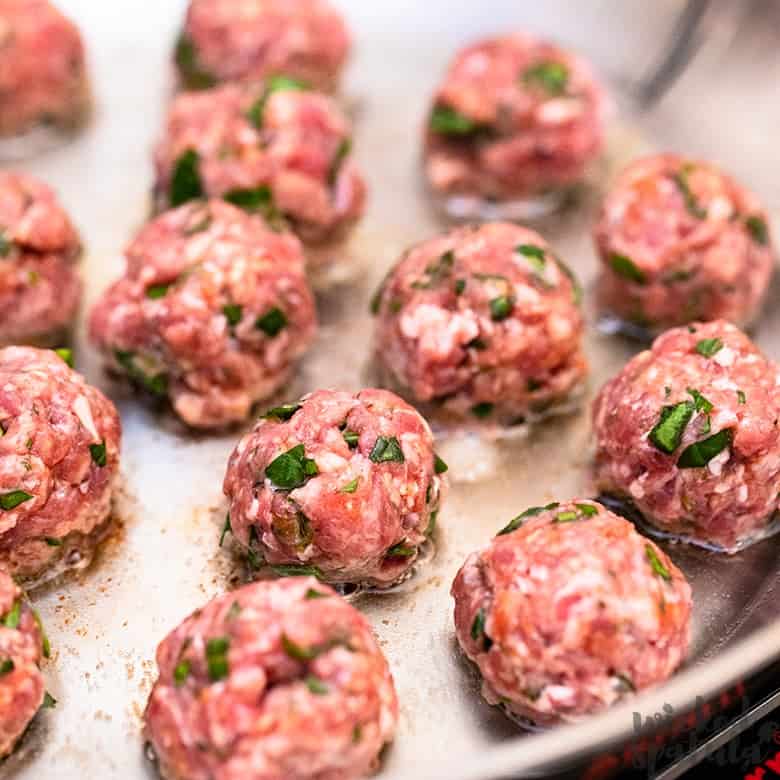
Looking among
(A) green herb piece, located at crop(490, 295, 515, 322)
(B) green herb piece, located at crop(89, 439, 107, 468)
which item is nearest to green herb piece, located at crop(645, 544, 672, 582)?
(A) green herb piece, located at crop(490, 295, 515, 322)

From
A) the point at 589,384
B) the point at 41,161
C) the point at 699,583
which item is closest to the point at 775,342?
the point at 589,384

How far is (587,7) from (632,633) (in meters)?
2.97

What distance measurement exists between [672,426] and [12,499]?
150 cm

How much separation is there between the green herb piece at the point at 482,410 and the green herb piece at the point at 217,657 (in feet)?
3.54

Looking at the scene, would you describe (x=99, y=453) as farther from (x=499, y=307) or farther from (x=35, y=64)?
(x=35, y=64)

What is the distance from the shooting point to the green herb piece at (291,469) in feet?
8.23

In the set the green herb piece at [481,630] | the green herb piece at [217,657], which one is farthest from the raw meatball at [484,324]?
the green herb piece at [217,657]

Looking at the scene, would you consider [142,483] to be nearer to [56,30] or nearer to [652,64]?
[56,30]

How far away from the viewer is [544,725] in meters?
2.43

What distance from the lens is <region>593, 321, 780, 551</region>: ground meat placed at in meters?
2.59

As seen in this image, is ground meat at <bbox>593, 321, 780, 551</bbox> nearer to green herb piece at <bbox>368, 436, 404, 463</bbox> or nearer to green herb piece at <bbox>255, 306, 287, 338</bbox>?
green herb piece at <bbox>368, 436, 404, 463</bbox>

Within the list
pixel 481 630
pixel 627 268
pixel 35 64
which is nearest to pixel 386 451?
pixel 481 630

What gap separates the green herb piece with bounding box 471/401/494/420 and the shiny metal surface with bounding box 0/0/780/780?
0.08m

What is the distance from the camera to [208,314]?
9.45 ft
